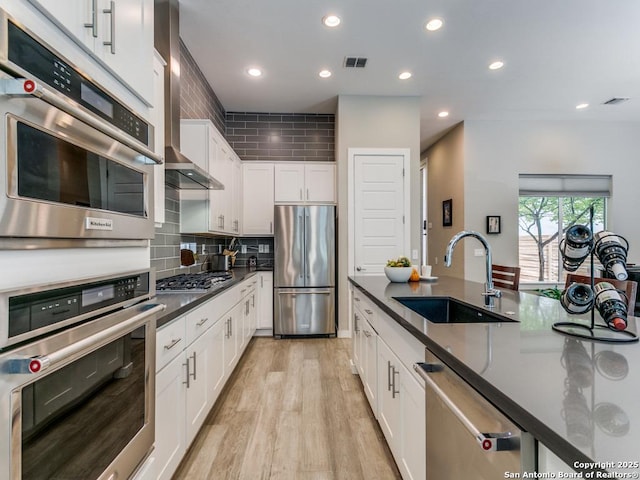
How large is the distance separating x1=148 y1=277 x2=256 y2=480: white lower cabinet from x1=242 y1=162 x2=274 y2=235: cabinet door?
6.90 feet

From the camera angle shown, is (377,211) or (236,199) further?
(377,211)

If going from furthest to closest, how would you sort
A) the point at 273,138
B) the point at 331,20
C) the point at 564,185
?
the point at 564,185 < the point at 273,138 < the point at 331,20

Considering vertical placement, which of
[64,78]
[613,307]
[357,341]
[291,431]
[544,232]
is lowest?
[291,431]

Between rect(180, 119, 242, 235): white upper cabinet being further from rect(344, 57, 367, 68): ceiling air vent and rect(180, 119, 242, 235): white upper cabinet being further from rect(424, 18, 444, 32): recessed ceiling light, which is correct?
rect(424, 18, 444, 32): recessed ceiling light

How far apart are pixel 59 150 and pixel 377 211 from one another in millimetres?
3923

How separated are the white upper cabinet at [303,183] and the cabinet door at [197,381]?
282 cm

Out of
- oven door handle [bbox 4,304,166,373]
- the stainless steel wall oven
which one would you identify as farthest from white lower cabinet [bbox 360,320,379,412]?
oven door handle [bbox 4,304,166,373]

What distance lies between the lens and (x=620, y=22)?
2943 millimetres

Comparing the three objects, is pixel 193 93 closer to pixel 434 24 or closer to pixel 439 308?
pixel 434 24

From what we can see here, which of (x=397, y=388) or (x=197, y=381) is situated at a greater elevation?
(x=397, y=388)

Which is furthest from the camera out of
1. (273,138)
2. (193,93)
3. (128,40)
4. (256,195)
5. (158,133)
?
(273,138)

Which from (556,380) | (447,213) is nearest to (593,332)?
(556,380)

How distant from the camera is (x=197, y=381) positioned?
1.92m

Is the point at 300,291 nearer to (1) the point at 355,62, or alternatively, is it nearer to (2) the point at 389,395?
(2) the point at 389,395
